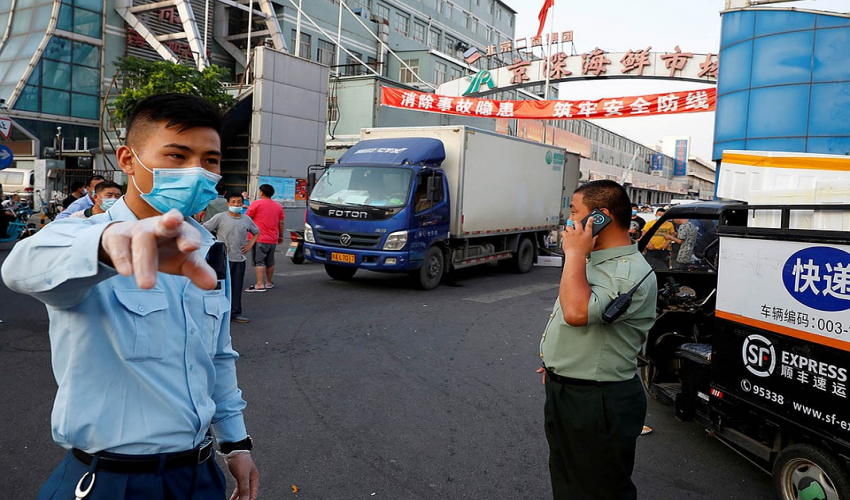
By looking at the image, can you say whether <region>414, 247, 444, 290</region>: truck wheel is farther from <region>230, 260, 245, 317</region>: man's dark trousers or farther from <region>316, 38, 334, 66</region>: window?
<region>316, 38, 334, 66</region>: window

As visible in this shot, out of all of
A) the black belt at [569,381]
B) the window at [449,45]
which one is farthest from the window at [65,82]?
the black belt at [569,381]

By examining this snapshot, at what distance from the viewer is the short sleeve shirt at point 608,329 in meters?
2.62

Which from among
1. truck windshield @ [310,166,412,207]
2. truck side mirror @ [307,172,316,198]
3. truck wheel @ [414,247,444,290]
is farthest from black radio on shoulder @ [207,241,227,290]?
truck side mirror @ [307,172,316,198]

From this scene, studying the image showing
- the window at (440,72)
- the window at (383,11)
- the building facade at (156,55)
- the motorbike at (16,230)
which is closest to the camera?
the motorbike at (16,230)

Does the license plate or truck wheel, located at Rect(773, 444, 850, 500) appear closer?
truck wheel, located at Rect(773, 444, 850, 500)

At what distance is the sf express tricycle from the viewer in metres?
3.10

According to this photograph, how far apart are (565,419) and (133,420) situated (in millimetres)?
1794

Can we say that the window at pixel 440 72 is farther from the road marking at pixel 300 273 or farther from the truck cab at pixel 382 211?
the truck cab at pixel 382 211

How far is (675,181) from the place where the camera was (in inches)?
3364

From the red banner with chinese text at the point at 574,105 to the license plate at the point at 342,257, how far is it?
398 inches

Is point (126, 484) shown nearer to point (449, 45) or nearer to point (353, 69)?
point (353, 69)

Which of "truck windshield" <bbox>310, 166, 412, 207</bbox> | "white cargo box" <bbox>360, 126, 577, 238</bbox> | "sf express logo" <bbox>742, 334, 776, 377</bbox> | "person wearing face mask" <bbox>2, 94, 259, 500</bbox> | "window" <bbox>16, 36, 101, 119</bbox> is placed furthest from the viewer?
"window" <bbox>16, 36, 101, 119</bbox>

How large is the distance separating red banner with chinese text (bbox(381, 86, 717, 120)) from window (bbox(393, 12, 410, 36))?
20.6 m

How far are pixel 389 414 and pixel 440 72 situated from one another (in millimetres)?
36908
